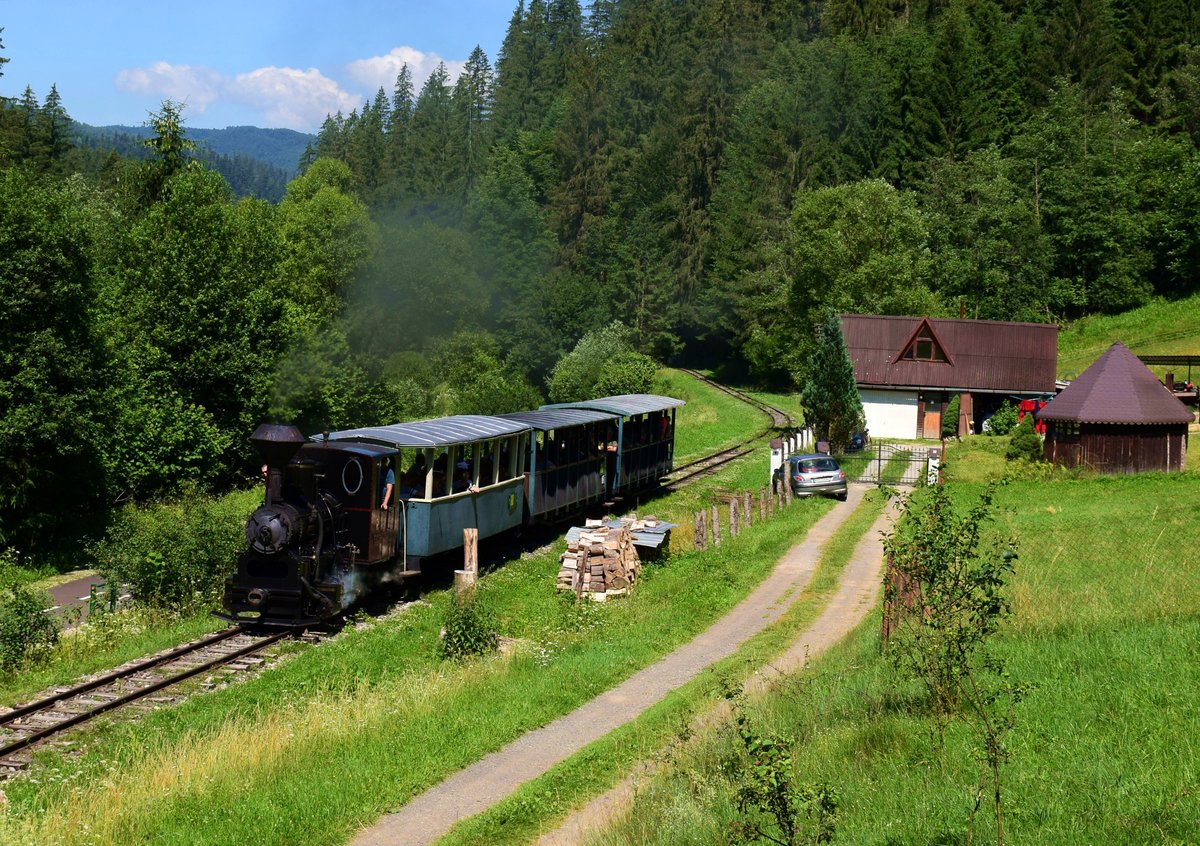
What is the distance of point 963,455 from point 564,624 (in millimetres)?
23935

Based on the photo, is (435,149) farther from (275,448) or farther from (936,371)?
(275,448)

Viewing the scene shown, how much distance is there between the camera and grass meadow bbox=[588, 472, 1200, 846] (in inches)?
324

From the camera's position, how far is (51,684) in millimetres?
16125

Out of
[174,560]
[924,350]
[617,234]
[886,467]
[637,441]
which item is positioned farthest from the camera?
[617,234]

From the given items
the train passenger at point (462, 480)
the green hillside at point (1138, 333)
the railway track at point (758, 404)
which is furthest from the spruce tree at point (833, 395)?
the green hillside at point (1138, 333)

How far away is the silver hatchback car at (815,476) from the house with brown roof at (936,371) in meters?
17.1

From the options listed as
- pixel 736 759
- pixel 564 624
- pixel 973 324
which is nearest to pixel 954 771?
pixel 736 759

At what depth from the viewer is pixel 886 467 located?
36875mm

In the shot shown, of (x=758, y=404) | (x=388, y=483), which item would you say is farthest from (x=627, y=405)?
(x=758, y=404)

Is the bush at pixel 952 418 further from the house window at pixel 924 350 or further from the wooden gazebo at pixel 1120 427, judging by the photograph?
the wooden gazebo at pixel 1120 427

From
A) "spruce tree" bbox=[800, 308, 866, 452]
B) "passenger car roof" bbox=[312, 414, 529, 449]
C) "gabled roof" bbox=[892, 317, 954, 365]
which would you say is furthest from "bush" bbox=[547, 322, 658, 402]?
"passenger car roof" bbox=[312, 414, 529, 449]

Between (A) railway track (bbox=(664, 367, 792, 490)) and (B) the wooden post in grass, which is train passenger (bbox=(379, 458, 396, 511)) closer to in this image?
(B) the wooden post in grass

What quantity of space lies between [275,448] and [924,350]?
3684 cm

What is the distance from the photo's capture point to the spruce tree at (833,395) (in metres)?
39.2
